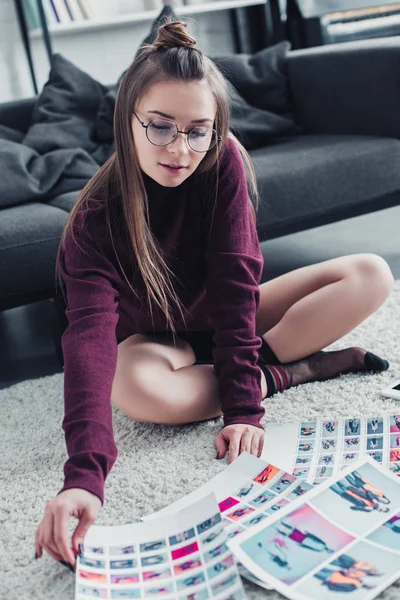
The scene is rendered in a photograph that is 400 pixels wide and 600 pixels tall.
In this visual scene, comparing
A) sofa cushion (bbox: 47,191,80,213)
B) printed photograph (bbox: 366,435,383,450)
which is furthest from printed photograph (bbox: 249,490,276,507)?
sofa cushion (bbox: 47,191,80,213)

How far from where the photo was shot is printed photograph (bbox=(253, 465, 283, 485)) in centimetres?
104

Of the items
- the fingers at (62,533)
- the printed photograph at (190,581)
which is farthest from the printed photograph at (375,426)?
the fingers at (62,533)

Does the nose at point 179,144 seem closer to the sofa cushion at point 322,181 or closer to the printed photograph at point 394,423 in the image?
the printed photograph at point 394,423

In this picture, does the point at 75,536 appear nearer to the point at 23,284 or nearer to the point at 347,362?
the point at 347,362

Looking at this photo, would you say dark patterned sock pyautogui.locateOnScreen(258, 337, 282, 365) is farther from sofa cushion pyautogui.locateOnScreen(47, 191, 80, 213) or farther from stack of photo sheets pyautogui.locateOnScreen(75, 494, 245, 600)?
sofa cushion pyautogui.locateOnScreen(47, 191, 80, 213)

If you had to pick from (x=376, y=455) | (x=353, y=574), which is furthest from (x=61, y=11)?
(x=353, y=574)

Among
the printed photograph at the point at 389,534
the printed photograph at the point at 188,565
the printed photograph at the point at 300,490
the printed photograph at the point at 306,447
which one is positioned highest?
the printed photograph at the point at 188,565

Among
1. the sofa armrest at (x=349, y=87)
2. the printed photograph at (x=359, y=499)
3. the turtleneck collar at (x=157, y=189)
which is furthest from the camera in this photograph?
the sofa armrest at (x=349, y=87)

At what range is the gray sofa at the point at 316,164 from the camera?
1.73 meters

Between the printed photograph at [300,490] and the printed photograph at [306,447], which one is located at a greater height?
the printed photograph at [300,490]

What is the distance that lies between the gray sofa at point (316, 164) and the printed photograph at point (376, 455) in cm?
90

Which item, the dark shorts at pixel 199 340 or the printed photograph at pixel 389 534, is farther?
the dark shorts at pixel 199 340

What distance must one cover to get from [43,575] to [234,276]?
1.82 ft

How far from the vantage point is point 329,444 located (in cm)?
117
